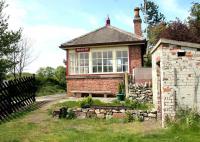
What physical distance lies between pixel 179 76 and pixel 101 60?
1168 centimetres

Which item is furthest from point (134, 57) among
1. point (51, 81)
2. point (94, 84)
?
point (51, 81)

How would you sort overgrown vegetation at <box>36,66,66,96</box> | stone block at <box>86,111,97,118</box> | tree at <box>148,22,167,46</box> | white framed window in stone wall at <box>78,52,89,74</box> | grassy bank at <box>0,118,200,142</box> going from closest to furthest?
grassy bank at <box>0,118,200,142</box>, stone block at <box>86,111,97,118</box>, white framed window in stone wall at <box>78,52,89,74</box>, overgrown vegetation at <box>36,66,66,96</box>, tree at <box>148,22,167,46</box>

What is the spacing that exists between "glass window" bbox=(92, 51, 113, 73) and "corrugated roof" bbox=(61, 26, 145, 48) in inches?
32.6

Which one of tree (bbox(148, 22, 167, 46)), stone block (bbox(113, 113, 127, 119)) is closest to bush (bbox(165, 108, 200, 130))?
stone block (bbox(113, 113, 127, 119))

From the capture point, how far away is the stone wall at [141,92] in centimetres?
1792

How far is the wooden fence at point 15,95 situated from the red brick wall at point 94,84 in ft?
12.3

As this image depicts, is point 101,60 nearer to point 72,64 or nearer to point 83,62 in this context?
point 83,62

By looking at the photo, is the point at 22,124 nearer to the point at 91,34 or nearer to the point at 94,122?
the point at 94,122

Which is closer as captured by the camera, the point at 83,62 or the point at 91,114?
the point at 91,114

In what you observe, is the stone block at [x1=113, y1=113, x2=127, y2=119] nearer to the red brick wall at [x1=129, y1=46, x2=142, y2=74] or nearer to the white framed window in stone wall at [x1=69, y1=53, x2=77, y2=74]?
the red brick wall at [x1=129, y1=46, x2=142, y2=74]

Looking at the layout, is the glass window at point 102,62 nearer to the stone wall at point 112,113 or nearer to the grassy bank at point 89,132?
the stone wall at point 112,113

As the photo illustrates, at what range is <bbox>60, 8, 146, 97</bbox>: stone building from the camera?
22.7m

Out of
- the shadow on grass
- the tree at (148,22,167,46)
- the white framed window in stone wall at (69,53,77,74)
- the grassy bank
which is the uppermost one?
the tree at (148,22,167,46)

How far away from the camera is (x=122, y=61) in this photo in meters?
23.0
